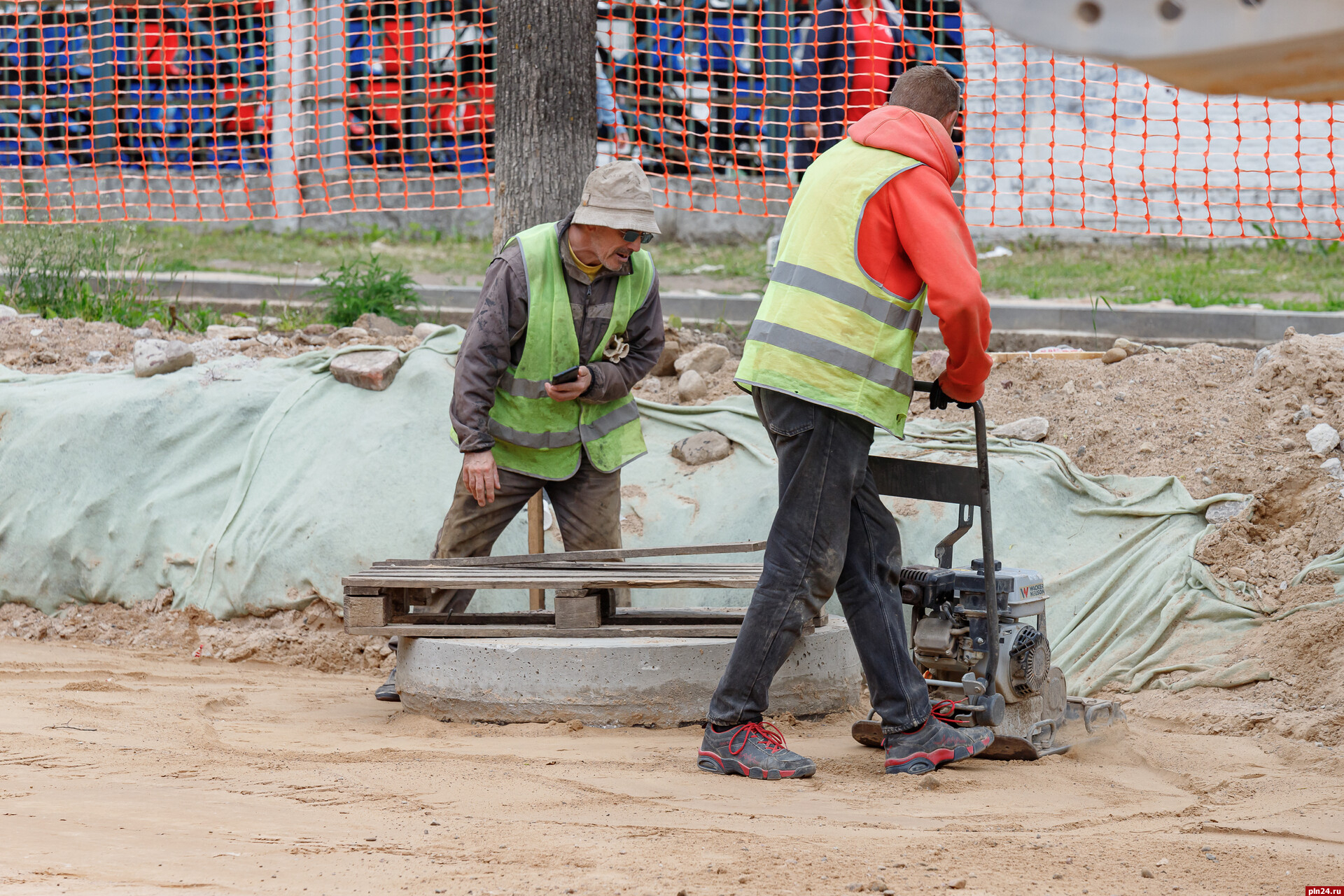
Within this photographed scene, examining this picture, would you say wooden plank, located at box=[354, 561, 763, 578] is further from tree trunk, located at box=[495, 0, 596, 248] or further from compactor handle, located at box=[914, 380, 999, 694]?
tree trunk, located at box=[495, 0, 596, 248]

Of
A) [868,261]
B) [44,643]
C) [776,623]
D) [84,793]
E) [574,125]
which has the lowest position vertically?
[44,643]

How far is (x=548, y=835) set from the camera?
3023 millimetres

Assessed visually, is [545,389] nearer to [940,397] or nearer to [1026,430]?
[940,397]

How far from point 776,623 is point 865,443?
1.90 feet

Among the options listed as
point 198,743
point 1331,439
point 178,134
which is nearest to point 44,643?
point 198,743

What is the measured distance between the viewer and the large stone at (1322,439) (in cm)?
568

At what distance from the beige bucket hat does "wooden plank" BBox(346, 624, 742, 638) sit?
1382 mm

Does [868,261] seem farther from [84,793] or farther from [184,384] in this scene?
[184,384]

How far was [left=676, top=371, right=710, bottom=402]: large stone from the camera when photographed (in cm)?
664

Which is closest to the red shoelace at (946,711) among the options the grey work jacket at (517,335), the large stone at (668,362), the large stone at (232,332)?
the grey work jacket at (517,335)

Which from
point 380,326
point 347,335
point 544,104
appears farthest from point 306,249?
point 544,104

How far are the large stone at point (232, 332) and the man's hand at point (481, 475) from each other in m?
3.37

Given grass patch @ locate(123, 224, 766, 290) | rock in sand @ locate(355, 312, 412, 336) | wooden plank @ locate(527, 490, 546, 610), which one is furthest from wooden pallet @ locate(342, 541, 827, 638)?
grass patch @ locate(123, 224, 766, 290)

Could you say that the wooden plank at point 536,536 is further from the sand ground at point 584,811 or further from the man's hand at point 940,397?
the man's hand at point 940,397
